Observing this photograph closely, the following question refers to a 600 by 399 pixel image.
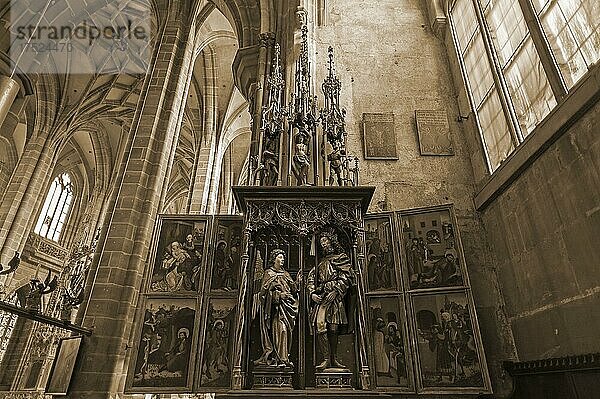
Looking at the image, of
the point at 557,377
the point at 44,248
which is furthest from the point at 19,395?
the point at 557,377

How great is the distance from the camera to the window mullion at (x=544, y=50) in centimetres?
458

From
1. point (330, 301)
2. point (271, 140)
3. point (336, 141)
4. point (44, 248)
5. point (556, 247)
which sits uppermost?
point (44, 248)

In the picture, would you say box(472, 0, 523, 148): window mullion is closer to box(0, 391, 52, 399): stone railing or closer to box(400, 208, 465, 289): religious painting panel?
box(400, 208, 465, 289): religious painting panel

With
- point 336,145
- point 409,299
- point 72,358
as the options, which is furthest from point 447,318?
point 72,358

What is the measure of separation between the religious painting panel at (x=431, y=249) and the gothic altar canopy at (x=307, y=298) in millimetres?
13

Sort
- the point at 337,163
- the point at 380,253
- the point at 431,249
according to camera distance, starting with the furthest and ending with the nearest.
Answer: the point at 337,163 → the point at 380,253 → the point at 431,249

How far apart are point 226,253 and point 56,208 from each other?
20.7 meters

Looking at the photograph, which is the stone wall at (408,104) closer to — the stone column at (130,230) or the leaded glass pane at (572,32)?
the leaded glass pane at (572,32)

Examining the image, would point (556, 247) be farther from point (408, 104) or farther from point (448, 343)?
point (408, 104)

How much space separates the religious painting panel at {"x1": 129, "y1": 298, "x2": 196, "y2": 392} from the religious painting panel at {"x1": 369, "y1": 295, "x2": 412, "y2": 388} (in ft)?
7.30

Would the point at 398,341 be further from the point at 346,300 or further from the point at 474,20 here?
the point at 474,20

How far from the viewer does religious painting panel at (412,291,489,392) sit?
4.48 m

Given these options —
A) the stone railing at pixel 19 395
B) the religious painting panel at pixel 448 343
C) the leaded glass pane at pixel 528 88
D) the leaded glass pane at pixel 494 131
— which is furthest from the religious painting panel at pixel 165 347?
the stone railing at pixel 19 395

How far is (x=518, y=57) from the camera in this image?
568 cm
